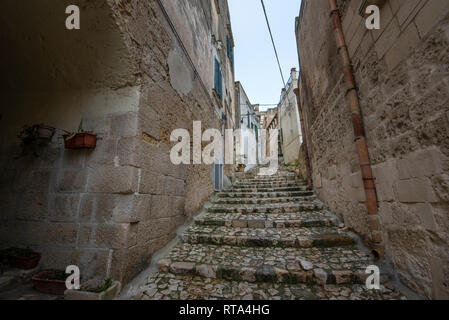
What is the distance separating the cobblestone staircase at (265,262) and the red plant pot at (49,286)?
69cm

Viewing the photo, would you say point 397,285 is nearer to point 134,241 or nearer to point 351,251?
point 351,251

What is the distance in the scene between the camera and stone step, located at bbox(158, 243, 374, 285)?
176 centimetres

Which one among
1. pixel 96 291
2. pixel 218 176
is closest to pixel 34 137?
pixel 96 291

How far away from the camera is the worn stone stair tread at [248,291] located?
5.10ft

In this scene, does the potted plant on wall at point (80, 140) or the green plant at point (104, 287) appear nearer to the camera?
the green plant at point (104, 287)

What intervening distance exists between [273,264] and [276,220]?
115cm

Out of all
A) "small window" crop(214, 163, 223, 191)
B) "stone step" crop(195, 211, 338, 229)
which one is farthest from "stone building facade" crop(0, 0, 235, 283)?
"small window" crop(214, 163, 223, 191)

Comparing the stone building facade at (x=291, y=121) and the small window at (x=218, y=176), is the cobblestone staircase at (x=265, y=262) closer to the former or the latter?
the small window at (x=218, y=176)

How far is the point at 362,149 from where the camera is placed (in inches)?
82.2

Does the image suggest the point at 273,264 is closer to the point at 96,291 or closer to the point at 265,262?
the point at 265,262

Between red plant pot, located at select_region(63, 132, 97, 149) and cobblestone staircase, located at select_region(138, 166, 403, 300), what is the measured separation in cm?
160

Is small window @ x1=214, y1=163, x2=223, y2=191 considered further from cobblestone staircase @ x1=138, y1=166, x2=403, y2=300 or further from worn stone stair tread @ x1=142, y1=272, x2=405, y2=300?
worn stone stair tread @ x1=142, y1=272, x2=405, y2=300

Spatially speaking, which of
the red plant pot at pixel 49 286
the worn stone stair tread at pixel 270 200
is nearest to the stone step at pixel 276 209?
the worn stone stair tread at pixel 270 200
